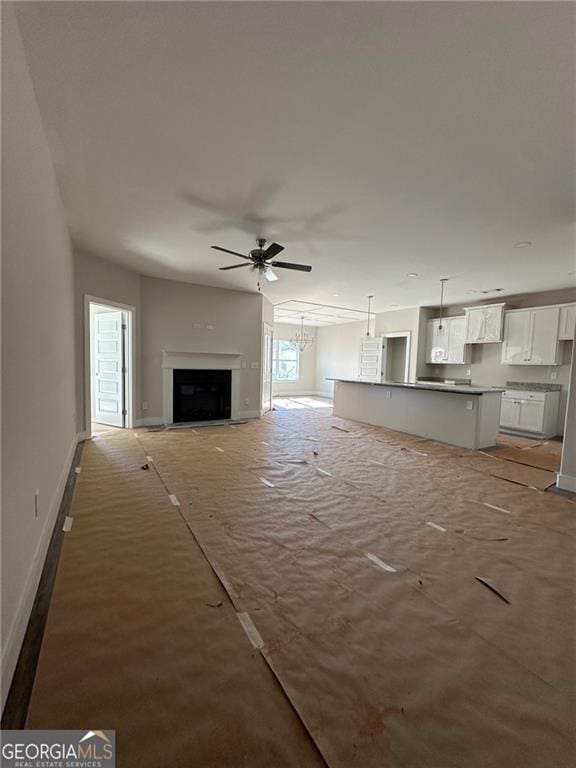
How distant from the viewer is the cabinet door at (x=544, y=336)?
6191mm

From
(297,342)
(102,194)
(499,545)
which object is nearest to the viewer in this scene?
(499,545)

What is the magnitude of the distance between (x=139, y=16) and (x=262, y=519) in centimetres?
308

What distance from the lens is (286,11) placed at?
1429 mm

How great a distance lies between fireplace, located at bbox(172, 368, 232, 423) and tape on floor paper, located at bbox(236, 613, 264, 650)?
5.31 metres

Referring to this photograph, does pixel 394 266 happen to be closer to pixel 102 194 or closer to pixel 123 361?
pixel 102 194

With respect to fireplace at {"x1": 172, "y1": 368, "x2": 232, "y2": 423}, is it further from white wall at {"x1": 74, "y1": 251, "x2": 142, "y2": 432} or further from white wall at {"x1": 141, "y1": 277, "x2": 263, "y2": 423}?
white wall at {"x1": 74, "y1": 251, "x2": 142, "y2": 432}

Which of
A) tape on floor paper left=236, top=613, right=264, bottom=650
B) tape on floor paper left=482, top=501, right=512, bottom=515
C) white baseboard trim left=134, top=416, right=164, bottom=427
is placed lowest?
tape on floor paper left=236, top=613, right=264, bottom=650

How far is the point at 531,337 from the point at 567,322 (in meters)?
0.60

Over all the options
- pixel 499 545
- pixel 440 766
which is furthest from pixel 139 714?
pixel 499 545

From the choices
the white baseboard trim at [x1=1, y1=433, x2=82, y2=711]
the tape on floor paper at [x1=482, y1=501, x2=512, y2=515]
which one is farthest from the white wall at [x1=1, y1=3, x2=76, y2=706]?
the tape on floor paper at [x1=482, y1=501, x2=512, y2=515]

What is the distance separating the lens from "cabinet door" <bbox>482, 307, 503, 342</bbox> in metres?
6.90

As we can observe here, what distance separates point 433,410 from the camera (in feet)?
18.9

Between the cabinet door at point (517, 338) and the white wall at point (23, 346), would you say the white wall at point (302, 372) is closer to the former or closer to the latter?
the cabinet door at point (517, 338)

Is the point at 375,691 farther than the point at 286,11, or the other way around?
the point at 286,11
